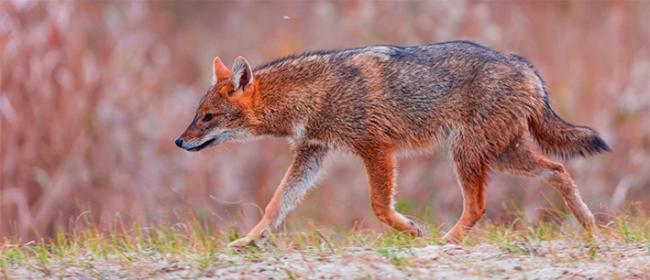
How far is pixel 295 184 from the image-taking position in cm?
750

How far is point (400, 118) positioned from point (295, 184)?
0.79 meters

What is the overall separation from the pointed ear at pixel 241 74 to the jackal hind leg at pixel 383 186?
89cm

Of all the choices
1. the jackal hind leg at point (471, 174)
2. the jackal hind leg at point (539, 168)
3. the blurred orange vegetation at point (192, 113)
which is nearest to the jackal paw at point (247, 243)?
the jackal hind leg at point (471, 174)

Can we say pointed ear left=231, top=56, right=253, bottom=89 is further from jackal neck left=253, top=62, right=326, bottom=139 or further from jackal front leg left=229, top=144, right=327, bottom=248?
jackal front leg left=229, top=144, right=327, bottom=248

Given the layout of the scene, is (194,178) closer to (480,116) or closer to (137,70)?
(137,70)

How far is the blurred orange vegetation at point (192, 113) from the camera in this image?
10.4 metres

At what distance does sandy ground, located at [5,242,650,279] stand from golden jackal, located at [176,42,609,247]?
132 centimetres

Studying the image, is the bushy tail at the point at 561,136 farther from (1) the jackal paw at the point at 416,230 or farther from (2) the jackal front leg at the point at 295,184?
(2) the jackal front leg at the point at 295,184

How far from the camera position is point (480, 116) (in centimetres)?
731

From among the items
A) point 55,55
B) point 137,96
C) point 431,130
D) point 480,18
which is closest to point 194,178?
point 137,96

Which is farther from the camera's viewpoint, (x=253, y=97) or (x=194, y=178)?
(x=194, y=178)

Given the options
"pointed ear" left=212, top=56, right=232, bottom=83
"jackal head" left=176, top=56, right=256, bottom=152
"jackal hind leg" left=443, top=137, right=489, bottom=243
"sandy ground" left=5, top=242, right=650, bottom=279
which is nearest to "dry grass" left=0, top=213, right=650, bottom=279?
"sandy ground" left=5, top=242, right=650, bottom=279

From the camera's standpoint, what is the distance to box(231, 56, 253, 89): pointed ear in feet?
24.5

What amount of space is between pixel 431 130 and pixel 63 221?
402cm
